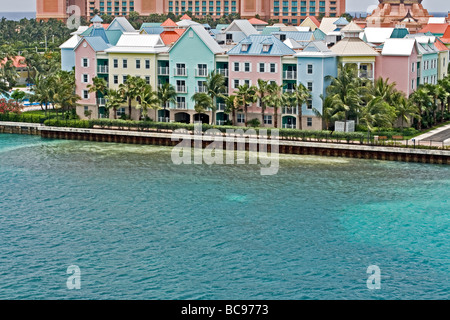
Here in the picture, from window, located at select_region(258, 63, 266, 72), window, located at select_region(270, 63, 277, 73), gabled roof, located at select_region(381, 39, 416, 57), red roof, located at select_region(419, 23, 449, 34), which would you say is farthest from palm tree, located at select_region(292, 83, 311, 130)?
red roof, located at select_region(419, 23, 449, 34)

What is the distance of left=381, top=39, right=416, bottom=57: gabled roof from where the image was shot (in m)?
106

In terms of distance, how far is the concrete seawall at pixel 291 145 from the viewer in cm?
8900

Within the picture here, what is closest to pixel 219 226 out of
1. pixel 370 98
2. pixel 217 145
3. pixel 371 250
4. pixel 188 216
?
pixel 188 216

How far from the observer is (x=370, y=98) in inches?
3912

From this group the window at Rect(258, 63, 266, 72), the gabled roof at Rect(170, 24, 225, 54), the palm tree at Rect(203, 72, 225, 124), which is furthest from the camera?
the gabled roof at Rect(170, 24, 225, 54)

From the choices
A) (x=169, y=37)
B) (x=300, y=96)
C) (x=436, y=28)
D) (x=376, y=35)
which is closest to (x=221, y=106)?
(x=300, y=96)

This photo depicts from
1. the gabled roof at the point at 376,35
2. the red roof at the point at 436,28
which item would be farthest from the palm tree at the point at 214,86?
the red roof at the point at 436,28

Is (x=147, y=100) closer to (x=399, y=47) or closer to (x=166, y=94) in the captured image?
(x=166, y=94)

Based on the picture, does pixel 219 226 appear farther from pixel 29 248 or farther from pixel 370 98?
pixel 370 98

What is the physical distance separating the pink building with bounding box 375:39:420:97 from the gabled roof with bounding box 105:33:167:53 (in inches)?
1197

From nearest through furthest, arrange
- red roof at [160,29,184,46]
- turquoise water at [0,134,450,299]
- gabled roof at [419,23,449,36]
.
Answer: turquoise water at [0,134,450,299]
red roof at [160,29,184,46]
gabled roof at [419,23,449,36]

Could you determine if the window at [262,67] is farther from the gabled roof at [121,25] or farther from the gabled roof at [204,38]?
the gabled roof at [121,25]

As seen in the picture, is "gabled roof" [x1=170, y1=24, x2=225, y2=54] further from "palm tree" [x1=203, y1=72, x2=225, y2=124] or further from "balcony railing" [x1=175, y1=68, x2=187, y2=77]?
"palm tree" [x1=203, y1=72, x2=225, y2=124]
